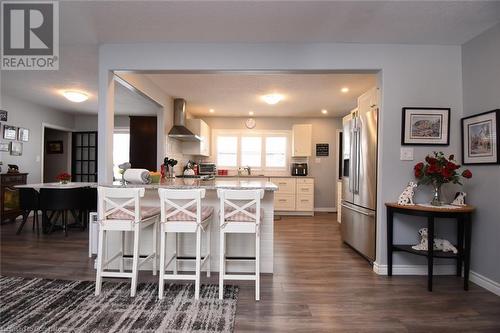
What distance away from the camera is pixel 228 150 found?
24.0ft

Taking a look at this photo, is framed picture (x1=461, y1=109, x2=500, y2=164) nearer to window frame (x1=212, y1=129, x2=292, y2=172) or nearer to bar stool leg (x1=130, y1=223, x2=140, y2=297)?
bar stool leg (x1=130, y1=223, x2=140, y2=297)

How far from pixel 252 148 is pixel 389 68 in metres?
4.50

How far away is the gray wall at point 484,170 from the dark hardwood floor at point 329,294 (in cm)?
33

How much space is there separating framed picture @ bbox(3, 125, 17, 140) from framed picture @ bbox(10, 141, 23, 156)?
119 mm

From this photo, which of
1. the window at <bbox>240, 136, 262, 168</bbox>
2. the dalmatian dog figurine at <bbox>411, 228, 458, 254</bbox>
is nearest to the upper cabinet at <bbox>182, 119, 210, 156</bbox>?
the window at <bbox>240, 136, 262, 168</bbox>

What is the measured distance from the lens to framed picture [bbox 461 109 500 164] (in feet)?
8.59

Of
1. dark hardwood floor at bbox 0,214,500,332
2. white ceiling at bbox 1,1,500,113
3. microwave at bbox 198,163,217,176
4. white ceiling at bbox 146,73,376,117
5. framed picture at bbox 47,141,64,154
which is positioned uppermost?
white ceiling at bbox 1,1,500,113

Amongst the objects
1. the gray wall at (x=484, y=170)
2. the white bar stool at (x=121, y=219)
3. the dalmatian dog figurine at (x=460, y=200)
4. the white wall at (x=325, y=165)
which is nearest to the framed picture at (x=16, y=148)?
the white bar stool at (x=121, y=219)

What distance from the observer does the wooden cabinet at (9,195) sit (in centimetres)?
507

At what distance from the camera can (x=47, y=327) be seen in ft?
6.54

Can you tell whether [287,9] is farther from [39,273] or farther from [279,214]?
[279,214]

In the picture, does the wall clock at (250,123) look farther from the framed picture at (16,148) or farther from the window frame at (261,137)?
the framed picture at (16,148)

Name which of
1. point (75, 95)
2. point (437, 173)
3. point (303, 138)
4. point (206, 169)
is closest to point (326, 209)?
point (303, 138)

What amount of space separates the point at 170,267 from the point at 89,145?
6134 mm
